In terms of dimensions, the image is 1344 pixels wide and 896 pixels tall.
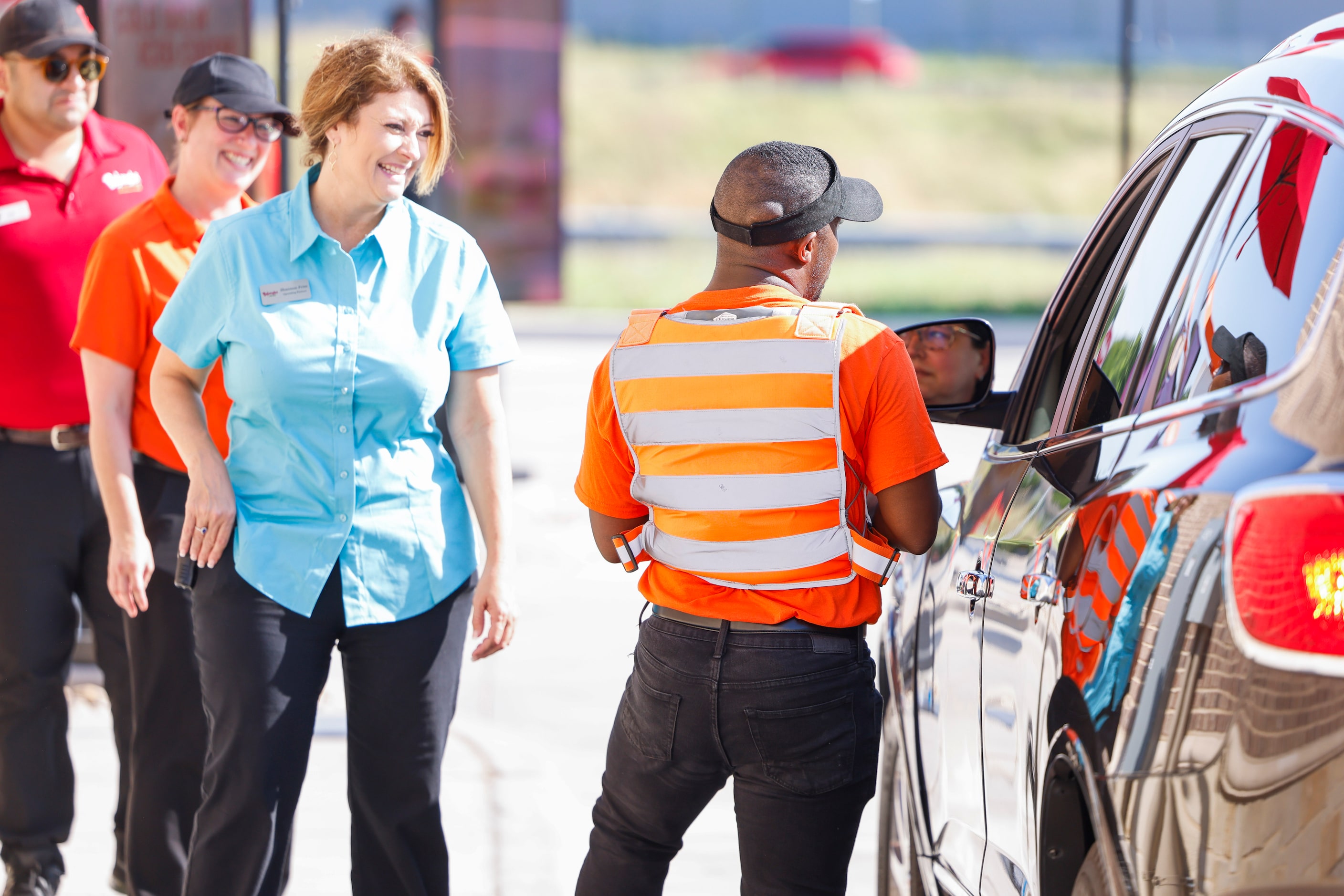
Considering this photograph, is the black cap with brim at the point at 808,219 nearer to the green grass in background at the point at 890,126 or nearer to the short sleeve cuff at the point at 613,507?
the short sleeve cuff at the point at 613,507

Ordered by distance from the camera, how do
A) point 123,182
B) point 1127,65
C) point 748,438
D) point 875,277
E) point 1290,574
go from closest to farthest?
1. point 1290,574
2. point 748,438
3. point 123,182
4. point 1127,65
5. point 875,277

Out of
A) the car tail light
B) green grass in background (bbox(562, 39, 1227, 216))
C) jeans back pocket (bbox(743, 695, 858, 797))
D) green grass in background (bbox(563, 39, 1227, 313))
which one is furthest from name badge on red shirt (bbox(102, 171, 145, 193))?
green grass in background (bbox(562, 39, 1227, 216))

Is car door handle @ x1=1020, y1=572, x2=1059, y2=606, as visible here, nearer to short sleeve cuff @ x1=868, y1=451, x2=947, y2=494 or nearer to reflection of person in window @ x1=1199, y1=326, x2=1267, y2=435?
short sleeve cuff @ x1=868, y1=451, x2=947, y2=494

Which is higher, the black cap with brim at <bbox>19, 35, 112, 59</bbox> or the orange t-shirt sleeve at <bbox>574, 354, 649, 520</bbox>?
the black cap with brim at <bbox>19, 35, 112, 59</bbox>

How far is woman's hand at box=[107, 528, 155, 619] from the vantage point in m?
3.49

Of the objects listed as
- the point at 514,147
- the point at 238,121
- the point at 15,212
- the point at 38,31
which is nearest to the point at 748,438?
the point at 238,121

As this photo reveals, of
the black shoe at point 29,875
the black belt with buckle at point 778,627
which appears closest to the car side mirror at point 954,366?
the black belt with buckle at point 778,627

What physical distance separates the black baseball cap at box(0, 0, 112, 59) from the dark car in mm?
2645

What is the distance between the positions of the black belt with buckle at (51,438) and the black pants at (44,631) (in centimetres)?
2

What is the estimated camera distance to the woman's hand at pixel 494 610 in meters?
3.19

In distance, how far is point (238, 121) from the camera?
376 cm

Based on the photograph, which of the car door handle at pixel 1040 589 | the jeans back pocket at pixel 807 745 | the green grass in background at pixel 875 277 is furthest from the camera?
the green grass in background at pixel 875 277

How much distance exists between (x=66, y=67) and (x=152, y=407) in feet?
3.54

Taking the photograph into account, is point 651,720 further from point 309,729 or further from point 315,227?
point 315,227
